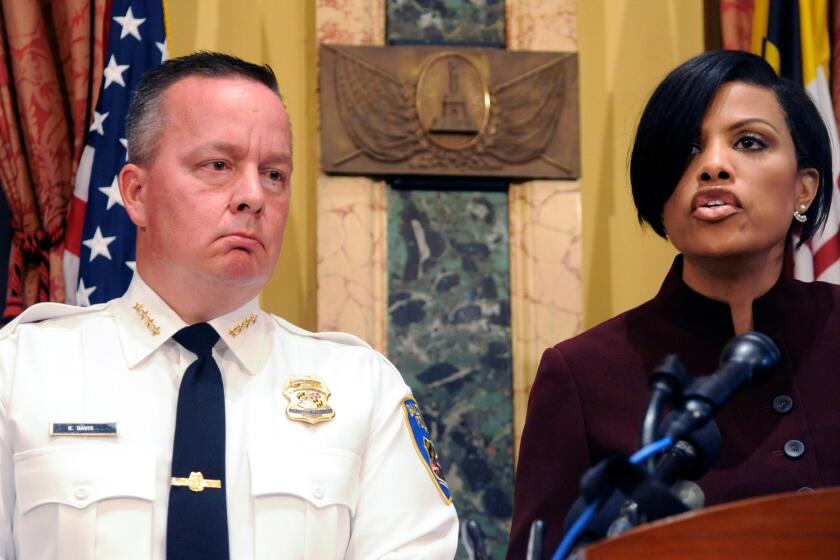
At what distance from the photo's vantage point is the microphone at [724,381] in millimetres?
1338

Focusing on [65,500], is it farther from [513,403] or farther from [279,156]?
[513,403]

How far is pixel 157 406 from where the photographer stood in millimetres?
2180

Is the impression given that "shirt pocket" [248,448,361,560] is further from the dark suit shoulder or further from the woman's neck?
the woman's neck

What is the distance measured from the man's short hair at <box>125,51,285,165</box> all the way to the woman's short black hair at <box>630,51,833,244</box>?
2.56ft

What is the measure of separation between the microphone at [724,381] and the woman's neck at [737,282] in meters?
0.92

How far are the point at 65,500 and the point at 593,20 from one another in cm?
247

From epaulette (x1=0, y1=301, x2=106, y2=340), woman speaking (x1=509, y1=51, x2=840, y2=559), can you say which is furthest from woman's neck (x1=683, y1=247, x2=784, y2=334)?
epaulette (x1=0, y1=301, x2=106, y2=340)

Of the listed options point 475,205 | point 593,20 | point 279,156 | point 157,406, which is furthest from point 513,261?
point 157,406

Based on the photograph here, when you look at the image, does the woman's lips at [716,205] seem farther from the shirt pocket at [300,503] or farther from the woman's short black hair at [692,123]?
the shirt pocket at [300,503]

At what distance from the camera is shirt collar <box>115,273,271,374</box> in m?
2.26

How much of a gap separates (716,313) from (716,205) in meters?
0.23

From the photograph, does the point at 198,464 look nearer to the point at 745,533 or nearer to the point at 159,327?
the point at 159,327

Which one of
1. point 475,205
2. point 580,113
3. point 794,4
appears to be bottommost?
point 475,205

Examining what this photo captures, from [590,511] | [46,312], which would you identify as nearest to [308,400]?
[46,312]
